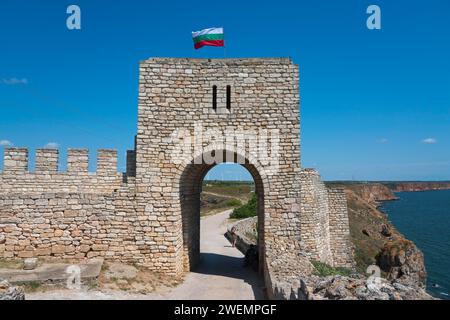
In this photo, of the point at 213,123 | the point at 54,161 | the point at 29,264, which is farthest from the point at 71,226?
the point at 213,123

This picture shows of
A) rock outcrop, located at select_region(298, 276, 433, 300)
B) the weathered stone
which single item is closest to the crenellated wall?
the weathered stone

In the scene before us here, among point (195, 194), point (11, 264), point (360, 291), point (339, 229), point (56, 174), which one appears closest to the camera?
point (360, 291)

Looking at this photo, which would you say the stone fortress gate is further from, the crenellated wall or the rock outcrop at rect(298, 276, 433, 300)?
the rock outcrop at rect(298, 276, 433, 300)

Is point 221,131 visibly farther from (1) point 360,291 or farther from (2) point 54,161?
(1) point 360,291

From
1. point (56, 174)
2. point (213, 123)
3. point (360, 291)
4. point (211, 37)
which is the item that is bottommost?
point (360, 291)

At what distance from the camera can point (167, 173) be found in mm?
11391

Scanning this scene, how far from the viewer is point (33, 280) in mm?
8859

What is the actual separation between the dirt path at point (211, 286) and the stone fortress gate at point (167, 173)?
0.81 meters

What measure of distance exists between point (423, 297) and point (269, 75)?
786cm

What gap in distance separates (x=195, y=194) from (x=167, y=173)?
298 centimetres

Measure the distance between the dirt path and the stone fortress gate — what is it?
813mm

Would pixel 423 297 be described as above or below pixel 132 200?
below
